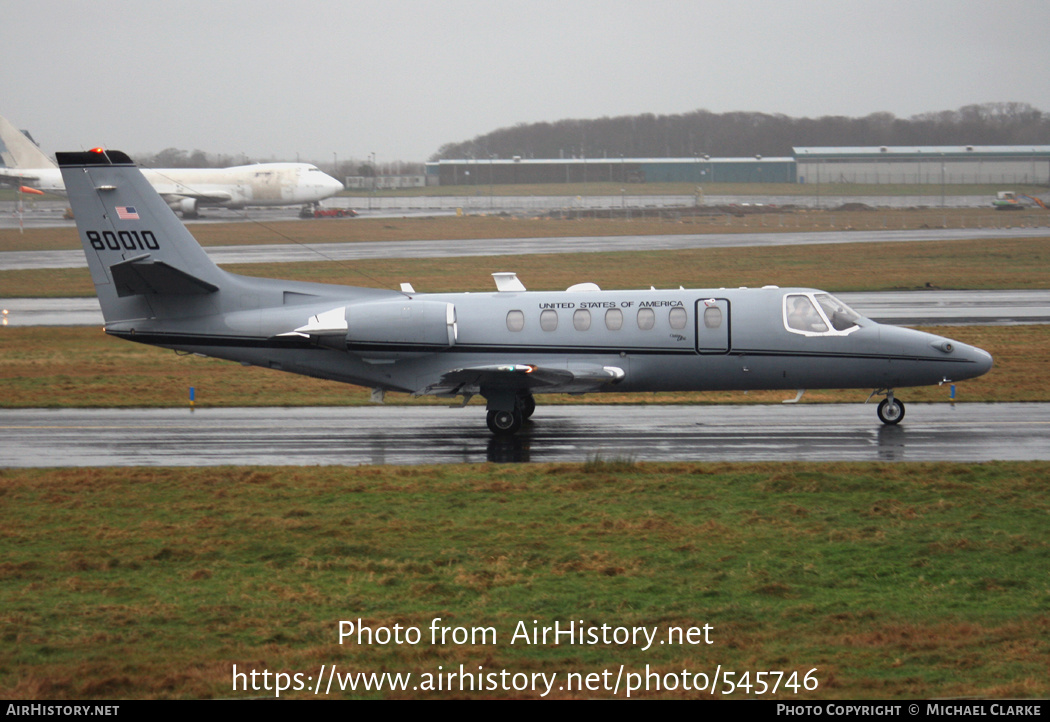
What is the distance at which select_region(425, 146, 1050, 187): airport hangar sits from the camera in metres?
139

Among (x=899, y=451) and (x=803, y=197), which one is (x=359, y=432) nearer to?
(x=899, y=451)

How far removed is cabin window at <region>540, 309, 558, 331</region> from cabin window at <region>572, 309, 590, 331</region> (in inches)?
15.1

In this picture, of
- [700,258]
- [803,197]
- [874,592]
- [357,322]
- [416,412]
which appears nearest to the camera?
[874,592]

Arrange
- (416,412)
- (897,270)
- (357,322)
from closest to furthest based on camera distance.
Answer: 1. (357,322)
2. (416,412)
3. (897,270)

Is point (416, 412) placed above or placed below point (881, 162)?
below

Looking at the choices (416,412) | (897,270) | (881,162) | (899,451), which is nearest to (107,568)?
(416,412)

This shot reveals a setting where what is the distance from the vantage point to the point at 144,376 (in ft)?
90.5

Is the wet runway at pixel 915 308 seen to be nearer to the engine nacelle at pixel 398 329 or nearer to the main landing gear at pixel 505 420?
the main landing gear at pixel 505 420

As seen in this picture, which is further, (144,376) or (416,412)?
(144,376)

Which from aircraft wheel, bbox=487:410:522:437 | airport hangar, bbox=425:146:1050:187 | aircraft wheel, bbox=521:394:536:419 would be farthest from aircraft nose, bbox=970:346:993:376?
airport hangar, bbox=425:146:1050:187

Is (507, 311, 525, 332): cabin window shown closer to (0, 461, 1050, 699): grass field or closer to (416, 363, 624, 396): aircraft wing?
(416, 363, 624, 396): aircraft wing

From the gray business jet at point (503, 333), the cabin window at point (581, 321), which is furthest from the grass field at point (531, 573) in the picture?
the cabin window at point (581, 321)

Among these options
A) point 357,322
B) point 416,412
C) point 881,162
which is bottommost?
point 416,412
